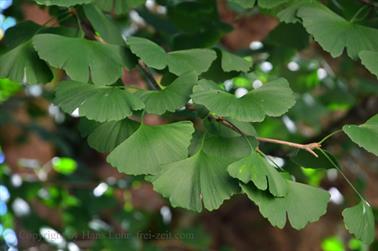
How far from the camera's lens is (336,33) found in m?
0.73

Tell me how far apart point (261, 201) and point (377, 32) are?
27cm

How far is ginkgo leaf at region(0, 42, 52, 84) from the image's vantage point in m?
0.73

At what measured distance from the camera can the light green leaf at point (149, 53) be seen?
0.70 metres

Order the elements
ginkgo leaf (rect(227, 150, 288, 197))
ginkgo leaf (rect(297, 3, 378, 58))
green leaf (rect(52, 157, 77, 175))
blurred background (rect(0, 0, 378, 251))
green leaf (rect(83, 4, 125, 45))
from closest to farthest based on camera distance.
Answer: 1. ginkgo leaf (rect(227, 150, 288, 197))
2. ginkgo leaf (rect(297, 3, 378, 58))
3. green leaf (rect(83, 4, 125, 45))
4. blurred background (rect(0, 0, 378, 251))
5. green leaf (rect(52, 157, 77, 175))

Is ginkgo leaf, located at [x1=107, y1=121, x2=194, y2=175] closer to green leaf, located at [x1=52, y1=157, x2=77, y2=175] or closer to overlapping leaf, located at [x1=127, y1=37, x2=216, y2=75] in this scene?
overlapping leaf, located at [x1=127, y1=37, x2=216, y2=75]

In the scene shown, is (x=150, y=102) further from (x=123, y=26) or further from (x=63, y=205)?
(x=63, y=205)

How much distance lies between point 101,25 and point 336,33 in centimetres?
31

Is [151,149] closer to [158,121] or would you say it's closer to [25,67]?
[25,67]

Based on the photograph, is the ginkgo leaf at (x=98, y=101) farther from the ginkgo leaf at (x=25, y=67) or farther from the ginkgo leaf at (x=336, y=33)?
the ginkgo leaf at (x=336, y=33)

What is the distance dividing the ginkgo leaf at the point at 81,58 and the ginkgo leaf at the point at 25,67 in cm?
4

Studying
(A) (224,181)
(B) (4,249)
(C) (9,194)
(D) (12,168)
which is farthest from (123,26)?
(A) (224,181)

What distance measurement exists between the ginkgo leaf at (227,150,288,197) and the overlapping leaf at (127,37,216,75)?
0.43ft

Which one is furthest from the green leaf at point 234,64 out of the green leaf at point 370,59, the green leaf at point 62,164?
the green leaf at point 62,164

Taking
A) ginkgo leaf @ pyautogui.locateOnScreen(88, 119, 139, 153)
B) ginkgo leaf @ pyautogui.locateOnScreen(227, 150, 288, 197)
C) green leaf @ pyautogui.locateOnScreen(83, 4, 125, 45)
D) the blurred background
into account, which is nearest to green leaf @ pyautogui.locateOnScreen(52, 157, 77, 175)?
the blurred background
